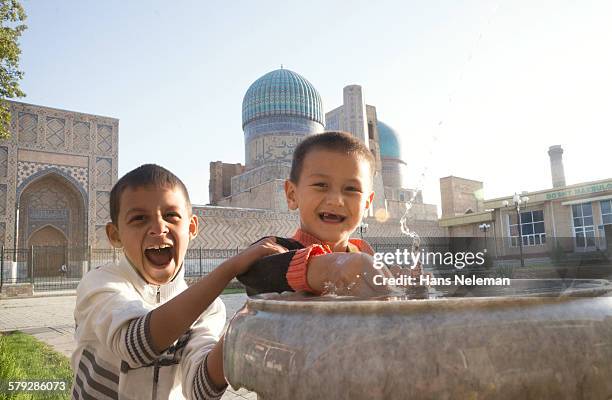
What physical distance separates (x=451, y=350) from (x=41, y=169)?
1338 cm

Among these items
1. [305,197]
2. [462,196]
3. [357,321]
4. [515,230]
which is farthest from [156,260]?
[462,196]

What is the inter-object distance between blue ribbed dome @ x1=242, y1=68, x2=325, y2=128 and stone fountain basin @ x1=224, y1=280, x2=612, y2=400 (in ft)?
55.5

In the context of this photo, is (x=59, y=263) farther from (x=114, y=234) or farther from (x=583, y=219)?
(x=583, y=219)

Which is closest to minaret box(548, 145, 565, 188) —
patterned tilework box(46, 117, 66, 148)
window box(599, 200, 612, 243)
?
window box(599, 200, 612, 243)

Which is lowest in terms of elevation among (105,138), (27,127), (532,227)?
(532,227)

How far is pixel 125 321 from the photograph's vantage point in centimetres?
67

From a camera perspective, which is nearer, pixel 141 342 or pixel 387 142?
pixel 141 342

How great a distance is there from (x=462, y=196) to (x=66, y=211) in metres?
16.5

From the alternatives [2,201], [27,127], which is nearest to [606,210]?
[27,127]

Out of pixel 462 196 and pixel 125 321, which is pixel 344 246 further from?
pixel 462 196

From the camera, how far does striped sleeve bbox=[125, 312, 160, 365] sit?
63 centimetres

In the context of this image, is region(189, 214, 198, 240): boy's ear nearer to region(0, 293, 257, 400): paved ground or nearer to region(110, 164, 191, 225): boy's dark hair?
region(110, 164, 191, 225): boy's dark hair

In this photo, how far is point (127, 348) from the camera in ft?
2.10

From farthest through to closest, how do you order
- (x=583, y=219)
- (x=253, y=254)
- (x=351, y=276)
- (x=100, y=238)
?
(x=583, y=219)
(x=100, y=238)
(x=253, y=254)
(x=351, y=276)
